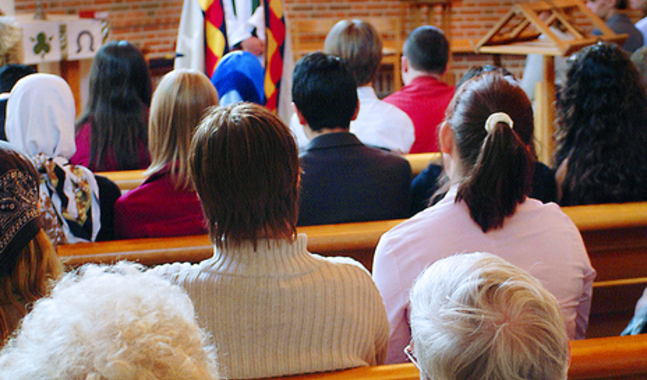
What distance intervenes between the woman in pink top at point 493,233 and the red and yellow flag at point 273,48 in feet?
8.05

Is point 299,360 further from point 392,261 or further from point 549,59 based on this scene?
point 549,59

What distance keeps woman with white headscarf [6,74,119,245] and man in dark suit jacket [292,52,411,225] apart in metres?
0.66

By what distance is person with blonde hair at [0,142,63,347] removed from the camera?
Result: 1.27 metres

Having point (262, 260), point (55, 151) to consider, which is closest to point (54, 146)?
point (55, 151)

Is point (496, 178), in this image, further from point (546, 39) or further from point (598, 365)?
point (546, 39)

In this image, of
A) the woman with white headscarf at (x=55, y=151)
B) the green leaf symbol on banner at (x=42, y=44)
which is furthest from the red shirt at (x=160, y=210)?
the green leaf symbol on banner at (x=42, y=44)

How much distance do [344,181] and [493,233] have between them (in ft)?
2.16

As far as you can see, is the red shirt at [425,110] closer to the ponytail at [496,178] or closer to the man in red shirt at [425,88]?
the man in red shirt at [425,88]

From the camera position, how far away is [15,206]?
4.22 feet

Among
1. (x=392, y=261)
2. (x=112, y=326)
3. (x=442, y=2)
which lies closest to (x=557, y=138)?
(x=392, y=261)

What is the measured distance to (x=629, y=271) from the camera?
7.20 feet

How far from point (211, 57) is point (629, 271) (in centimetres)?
257

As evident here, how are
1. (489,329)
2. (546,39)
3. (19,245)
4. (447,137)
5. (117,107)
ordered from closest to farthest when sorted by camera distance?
(489,329), (19,245), (447,137), (117,107), (546,39)

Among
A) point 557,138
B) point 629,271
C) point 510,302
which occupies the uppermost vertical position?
point 510,302
